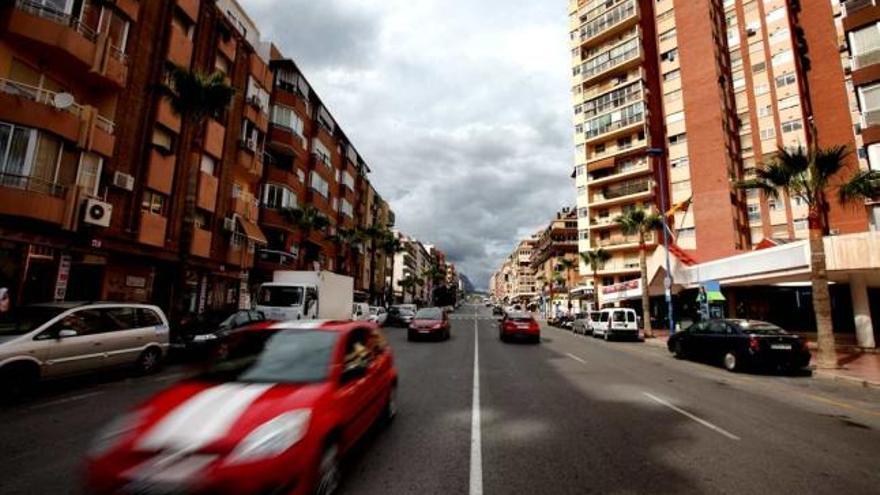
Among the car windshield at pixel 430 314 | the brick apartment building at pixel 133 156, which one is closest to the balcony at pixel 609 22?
the brick apartment building at pixel 133 156

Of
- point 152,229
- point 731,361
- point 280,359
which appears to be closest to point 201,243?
point 152,229

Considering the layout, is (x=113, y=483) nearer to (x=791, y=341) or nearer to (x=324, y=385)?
(x=324, y=385)

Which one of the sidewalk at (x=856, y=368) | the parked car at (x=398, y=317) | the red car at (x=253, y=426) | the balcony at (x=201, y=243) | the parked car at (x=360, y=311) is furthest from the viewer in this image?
the parked car at (x=398, y=317)

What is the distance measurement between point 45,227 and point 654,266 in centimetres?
3526

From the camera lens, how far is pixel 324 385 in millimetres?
3980

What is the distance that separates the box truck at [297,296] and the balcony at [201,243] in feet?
15.8

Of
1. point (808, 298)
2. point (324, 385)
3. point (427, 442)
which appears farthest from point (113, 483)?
point (808, 298)

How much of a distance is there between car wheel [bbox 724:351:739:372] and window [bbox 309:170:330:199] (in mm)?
32246

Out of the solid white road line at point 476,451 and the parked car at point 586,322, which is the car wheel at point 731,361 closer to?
the solid white road line at point 476,451

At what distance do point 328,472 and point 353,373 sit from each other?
1.08m

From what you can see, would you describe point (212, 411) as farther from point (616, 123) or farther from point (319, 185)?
point (616, 123)

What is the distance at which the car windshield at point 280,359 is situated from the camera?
4148 mm

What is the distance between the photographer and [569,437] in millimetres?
5762

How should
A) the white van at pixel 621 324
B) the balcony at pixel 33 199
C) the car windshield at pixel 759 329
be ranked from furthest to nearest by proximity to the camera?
Answer: the white van at pixel 621 324
the balcony at pixel 33 199
the car windshield at pixel 759 329
